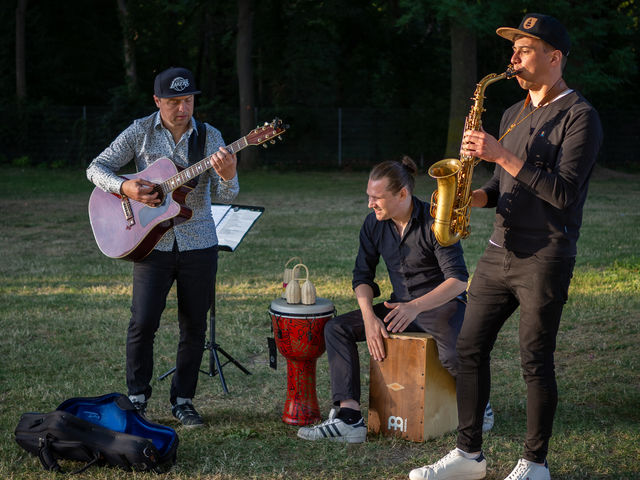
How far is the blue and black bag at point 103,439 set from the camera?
13.1 feet

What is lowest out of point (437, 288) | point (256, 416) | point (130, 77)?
point (256, 416)

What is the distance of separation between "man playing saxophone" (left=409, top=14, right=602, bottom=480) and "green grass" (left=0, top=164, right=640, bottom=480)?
0.55 m

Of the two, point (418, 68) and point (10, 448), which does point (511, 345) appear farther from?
point (418, 68)

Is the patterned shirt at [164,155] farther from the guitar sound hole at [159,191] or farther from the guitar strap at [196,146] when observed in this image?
the guitar sound hole at [159,191]

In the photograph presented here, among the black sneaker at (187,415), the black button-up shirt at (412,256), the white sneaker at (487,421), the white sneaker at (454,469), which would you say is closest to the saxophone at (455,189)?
the black button-up shirt at (412,256)

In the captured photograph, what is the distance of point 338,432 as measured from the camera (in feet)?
14.7

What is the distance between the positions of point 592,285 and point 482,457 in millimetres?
5094

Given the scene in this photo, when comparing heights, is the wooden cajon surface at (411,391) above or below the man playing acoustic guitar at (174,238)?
below

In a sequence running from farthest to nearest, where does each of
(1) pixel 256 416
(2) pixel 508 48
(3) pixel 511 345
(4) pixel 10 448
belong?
(2) pixel 508 48
(3) pixel 511 345
(1) pixel 256 416
(4) pixel 10 448

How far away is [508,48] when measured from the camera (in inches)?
990

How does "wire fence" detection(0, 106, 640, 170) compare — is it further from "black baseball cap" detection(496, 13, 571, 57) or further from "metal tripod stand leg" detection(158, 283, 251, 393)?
"black baseball cap" detection(496, 13, 571, 57)

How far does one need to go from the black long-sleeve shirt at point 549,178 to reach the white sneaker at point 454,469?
42.7 inches

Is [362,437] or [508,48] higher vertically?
[508,48]

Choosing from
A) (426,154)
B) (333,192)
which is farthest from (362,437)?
(426,154)
